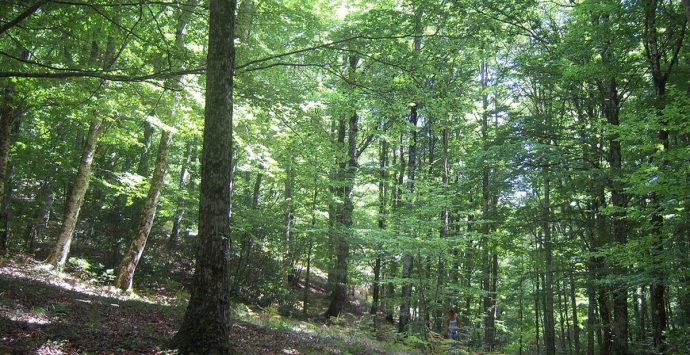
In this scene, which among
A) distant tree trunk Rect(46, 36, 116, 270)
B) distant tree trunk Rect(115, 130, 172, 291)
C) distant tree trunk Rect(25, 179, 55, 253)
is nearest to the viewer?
distant tree trunk Rect(115, 130, 172, 291)

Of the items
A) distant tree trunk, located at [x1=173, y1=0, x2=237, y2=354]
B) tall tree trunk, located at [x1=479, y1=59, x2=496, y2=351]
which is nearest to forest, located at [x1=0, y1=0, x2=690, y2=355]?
distant tree trunk, located at [x1=173, y1=0, x2=237, y2=354]

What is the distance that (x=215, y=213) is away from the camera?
531 cm

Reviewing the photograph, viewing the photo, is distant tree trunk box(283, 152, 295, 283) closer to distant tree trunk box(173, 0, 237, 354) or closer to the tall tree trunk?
the tall tree trunk

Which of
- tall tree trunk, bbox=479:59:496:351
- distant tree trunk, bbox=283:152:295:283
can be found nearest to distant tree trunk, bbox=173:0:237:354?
tall tree trunk, bbox=479:59:496:351

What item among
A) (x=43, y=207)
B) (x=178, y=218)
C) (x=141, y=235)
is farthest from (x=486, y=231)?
(x=43, y=207)

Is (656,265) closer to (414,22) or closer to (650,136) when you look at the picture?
(650,136)

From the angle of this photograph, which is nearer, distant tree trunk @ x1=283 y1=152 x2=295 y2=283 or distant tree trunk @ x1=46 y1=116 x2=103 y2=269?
distant tree trunk @ x1=46 y1=116 x2=103 y2=269

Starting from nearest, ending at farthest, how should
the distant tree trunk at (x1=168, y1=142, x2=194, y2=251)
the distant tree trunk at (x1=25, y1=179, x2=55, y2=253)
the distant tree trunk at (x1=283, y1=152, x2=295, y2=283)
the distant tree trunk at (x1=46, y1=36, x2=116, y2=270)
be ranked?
the distant tree trunk at (x1=46, y1=36, x2=116, y2=270)
the distant tree trunk at (x1=25, y1=179, x2=55, y2=253)
the distant tree trunk at (x1=168, y1=142, x2=194, y2=251)
the distant tree trunk at (x1=283, y1=152, x2=295, y2=283)

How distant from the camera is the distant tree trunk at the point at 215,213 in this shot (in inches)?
203

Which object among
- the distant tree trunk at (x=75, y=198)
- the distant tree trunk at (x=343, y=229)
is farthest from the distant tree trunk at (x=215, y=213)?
the distant tree trunk at (x=343, y=229)

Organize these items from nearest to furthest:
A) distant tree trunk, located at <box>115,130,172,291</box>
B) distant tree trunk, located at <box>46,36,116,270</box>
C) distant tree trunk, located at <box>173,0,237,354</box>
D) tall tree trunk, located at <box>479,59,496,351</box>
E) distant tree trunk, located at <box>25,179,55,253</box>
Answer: distant tree trunk, located at <box>173,0,237,354</box>
distant tree trunk, located at <box>115,130,172,291</box>
distant tree trunk, located at <box>46,36,116,270</box>
distant tree trunk, located at <box>25,179,55,253</box>
tall tree trunk, located at <box>479,59,496,351</box>

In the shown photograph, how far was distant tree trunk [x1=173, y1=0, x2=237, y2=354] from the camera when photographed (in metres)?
5.15

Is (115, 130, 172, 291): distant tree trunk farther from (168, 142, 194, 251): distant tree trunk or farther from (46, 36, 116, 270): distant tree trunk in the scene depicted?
(168, 142, 194, 251): distant tree trunk

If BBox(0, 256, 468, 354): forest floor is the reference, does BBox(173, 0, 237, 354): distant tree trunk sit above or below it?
above
